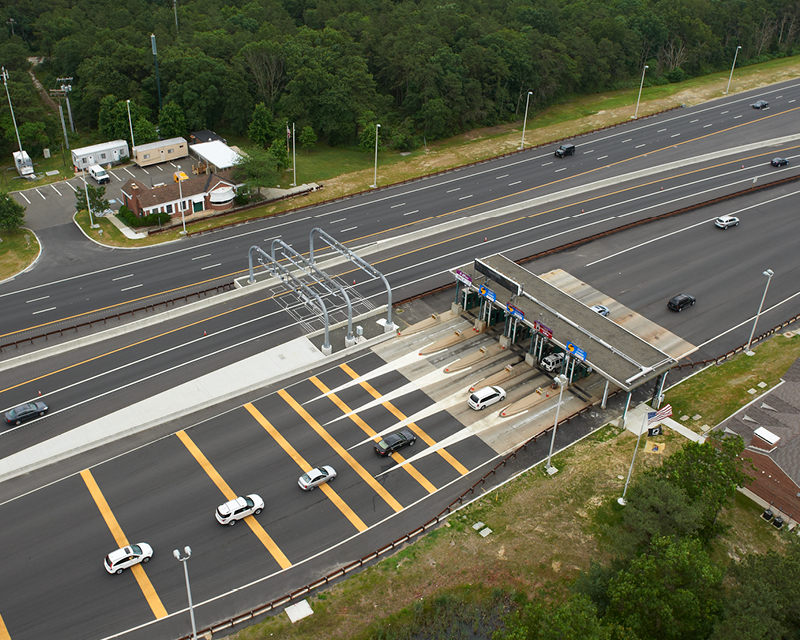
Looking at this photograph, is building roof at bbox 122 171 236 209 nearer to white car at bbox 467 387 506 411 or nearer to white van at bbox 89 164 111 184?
white van at bbox 89 164 111 184

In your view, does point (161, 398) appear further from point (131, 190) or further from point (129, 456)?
point (131, 190)

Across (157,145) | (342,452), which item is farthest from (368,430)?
(157,145)

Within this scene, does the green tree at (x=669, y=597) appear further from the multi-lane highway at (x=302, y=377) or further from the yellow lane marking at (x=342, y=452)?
the yellow lane marking at (x=342, y=452)

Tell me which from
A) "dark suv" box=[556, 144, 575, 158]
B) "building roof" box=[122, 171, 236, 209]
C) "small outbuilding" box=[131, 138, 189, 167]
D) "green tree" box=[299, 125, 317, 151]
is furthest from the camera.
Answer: "green tree" box=[299, 125, 317, 151]

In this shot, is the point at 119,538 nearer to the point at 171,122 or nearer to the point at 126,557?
the point at 126,557

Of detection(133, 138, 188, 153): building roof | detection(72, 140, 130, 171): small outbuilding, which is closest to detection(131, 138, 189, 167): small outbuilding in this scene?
detection(133, 138, 188, 153): building roof

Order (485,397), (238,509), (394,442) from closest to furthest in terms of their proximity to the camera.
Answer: (238,509) → (394,442) → (485,397)
